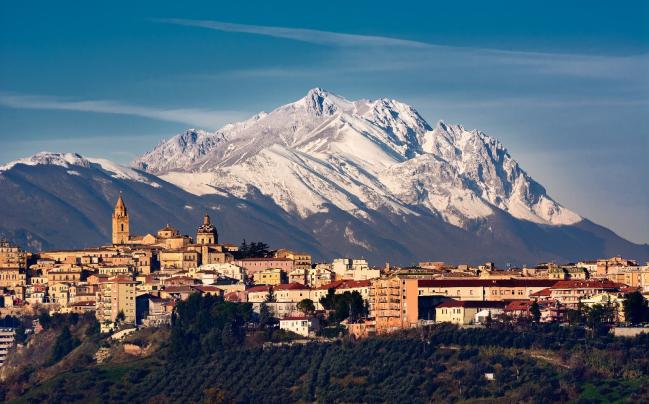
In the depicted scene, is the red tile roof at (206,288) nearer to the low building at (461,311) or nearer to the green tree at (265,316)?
the green tree at (265,316)

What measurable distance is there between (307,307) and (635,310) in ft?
77.2

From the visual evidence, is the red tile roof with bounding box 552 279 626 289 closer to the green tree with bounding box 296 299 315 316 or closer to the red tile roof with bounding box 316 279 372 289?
the red tile roof with bounding box 316 279 372 289

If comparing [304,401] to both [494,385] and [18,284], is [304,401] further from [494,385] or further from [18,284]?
[18,284]

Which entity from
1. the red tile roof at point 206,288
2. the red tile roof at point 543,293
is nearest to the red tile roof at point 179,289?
the red tile roof at point 206,288

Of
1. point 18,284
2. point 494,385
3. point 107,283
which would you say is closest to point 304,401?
point 494,385

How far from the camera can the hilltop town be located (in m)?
136

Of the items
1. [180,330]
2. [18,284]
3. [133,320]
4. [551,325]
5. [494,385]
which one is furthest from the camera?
[18,284]

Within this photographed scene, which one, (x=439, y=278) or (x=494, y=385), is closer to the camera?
(x=494, y=385)

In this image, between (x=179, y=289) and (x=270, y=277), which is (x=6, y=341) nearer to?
(x=179, y=289)

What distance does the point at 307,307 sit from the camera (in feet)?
472

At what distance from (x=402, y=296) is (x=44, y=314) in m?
35.5

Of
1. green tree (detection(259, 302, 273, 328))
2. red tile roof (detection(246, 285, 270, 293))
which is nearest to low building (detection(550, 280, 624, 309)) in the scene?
green tree (detection(259, 302, 273, 328))

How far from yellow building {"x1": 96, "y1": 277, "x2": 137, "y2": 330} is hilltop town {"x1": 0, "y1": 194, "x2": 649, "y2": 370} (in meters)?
0.07

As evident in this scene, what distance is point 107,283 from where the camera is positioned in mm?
158375
